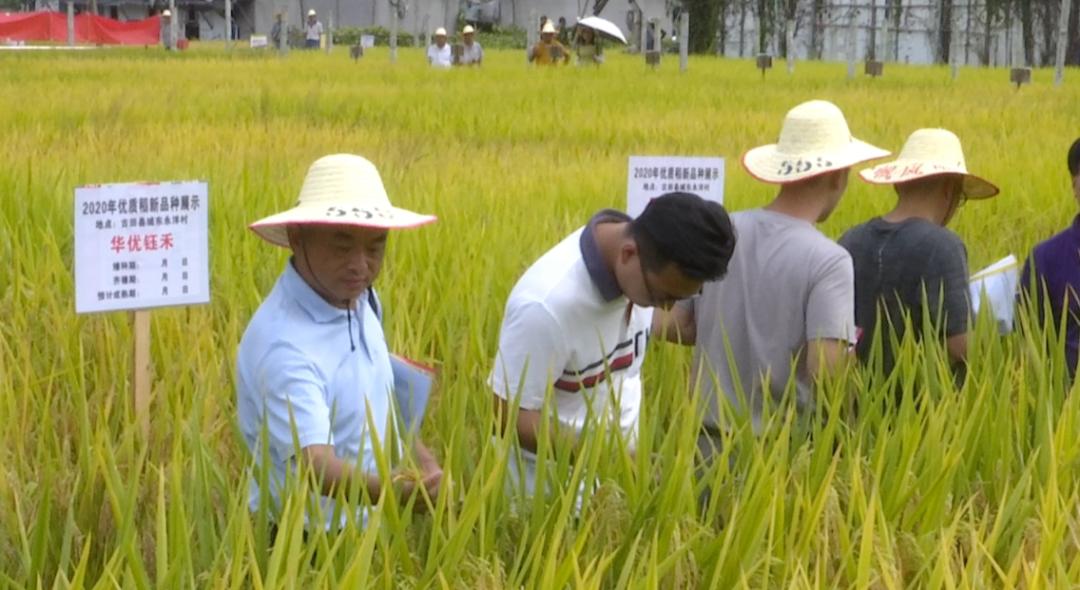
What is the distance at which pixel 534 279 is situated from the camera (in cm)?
228

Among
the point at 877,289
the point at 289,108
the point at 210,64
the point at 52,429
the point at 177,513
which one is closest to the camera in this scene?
the point at 177,513

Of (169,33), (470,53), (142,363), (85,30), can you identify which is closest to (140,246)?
(142,363)

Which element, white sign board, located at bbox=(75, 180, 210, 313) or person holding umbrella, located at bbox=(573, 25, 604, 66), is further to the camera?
person holding umbrella, located at bbox=(573, 25, 604, 66)

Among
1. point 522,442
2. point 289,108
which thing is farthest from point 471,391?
point 289,108

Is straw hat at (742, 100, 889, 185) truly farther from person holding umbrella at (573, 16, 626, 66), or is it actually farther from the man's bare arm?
person holding umbrella at (573, 16, 626, 66)

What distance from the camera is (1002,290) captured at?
3.03m

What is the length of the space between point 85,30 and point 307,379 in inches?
1319

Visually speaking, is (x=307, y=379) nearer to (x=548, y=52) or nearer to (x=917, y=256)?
(x=917, y=256)

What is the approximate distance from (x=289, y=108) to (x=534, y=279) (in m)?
7.80

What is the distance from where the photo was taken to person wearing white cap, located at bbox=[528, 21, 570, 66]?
1703 centimetres

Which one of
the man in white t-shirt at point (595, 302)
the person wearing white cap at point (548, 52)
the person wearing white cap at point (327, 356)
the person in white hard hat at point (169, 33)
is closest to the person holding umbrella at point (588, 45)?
the person wearing white cap at point (548, 52)

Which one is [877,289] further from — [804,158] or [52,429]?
[52,429]

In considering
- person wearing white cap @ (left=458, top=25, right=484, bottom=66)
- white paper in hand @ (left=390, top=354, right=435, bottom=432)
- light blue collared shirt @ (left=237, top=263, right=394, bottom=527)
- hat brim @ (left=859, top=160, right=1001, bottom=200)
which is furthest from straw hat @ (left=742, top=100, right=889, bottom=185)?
person wearing white cap @ (left=458, top=25, right=484, bottom=66)

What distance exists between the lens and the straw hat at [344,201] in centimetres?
201
